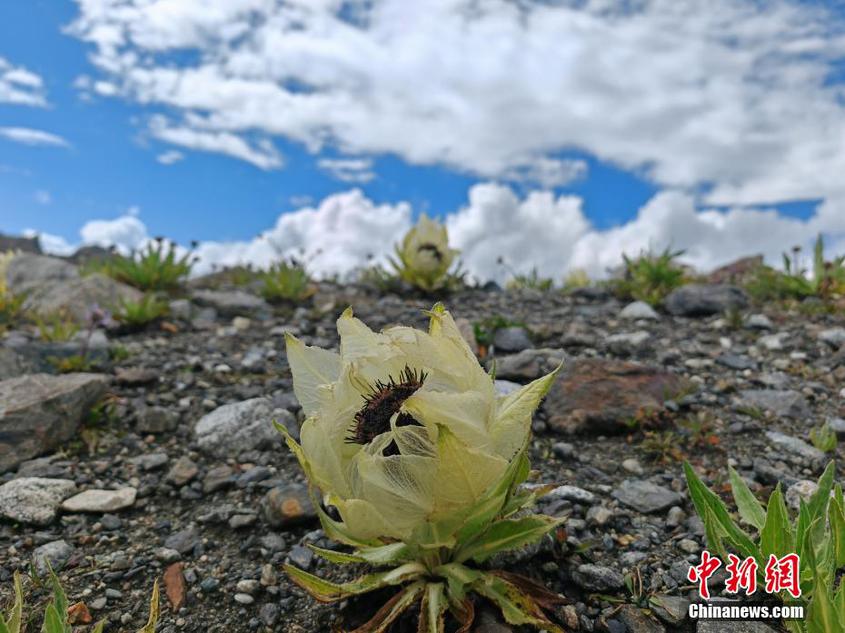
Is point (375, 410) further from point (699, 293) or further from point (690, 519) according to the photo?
point (699, 293)

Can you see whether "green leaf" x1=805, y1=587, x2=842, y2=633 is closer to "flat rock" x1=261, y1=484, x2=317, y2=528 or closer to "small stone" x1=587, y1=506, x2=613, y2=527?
"small stone" x1=587, y1=506, x2=613, y2=527

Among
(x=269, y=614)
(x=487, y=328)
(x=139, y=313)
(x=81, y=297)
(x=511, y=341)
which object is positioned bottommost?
(x=269, y=614)

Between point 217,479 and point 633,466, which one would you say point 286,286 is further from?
point 633,466

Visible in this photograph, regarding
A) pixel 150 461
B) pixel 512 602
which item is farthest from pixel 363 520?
pixel 150 461

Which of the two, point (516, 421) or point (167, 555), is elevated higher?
point (516, 421)

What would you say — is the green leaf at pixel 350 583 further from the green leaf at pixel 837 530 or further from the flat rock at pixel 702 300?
the flat rock at pixel 702 300

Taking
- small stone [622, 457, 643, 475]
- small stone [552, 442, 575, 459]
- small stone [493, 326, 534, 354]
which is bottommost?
small stone [622, 457, 643, 475]

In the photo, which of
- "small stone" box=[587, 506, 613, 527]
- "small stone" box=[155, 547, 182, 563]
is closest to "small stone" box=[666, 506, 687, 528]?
"small stone" box=[587, 506, 613, 527]
